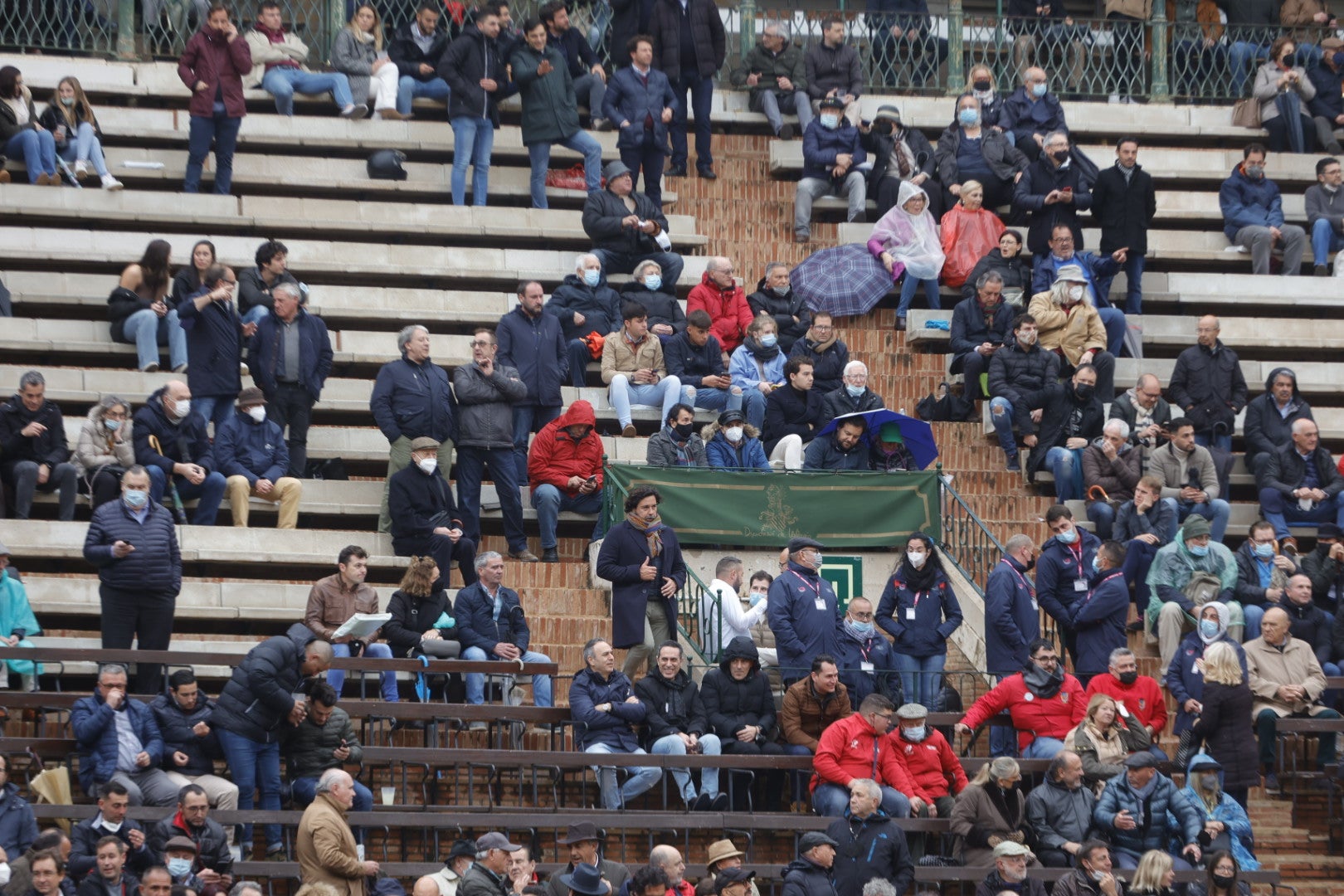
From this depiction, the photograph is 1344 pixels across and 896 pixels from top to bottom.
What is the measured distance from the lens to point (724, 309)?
24.0m

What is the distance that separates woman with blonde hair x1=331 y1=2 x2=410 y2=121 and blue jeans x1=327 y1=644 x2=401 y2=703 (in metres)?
8.98

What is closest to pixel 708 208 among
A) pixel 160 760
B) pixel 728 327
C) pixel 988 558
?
pixel 728 327

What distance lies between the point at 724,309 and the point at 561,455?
10.4 ft

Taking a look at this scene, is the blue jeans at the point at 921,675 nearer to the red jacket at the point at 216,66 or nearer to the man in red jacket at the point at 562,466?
the man in red jacket at the point at 562,466

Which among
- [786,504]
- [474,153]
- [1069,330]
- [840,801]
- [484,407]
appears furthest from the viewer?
[474,153]

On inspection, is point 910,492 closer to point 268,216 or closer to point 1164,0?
point 268,216

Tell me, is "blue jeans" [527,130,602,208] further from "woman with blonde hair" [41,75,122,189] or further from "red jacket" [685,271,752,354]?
"woman with blonde hair" [41,75,122,189]

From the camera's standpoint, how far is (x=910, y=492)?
21.9 m

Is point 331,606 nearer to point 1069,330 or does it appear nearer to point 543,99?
point 543,99

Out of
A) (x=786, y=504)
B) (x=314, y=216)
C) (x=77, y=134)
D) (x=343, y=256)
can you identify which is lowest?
(x=786, y=504)

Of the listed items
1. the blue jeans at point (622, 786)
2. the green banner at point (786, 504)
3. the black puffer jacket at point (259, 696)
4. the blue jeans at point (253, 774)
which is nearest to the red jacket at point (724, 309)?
the green banner at point (786, 504)

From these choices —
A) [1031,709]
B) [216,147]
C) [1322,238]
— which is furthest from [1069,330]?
[216,147]

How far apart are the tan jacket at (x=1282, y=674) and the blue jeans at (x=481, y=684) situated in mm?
5590

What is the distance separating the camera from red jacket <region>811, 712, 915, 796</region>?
59.6 feet
